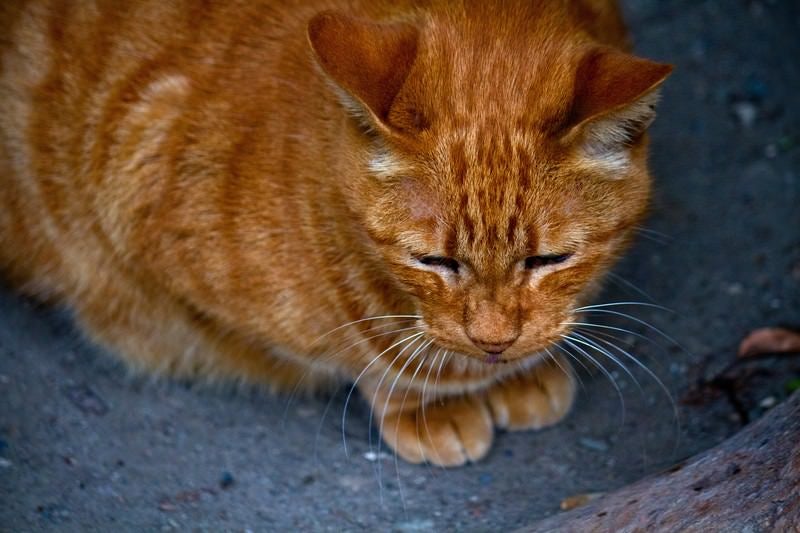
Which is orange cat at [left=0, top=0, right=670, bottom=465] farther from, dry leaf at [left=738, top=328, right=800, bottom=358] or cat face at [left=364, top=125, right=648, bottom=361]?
dry leaf at [left=738, top=328, right=800, bottom=358]

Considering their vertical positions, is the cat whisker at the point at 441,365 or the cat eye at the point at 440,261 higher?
the cat eye at the point at 440,261

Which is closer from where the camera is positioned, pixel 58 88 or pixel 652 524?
pixel 652 524

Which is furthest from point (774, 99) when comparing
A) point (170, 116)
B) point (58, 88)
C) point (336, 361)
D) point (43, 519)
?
point (43, 519)

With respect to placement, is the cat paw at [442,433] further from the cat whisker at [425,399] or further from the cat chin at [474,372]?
the cat chin at [474,372]

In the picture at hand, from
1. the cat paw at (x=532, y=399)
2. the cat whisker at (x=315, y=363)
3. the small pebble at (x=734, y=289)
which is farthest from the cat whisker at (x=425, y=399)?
the small pebble at (x=734, y=289)

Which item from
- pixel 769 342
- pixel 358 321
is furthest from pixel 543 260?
pixel 769 342

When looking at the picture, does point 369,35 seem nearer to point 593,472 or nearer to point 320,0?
point 320,0
